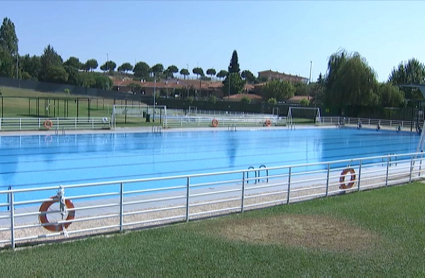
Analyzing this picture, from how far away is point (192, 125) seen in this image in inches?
1459

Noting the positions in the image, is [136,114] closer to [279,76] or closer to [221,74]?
[279,76]

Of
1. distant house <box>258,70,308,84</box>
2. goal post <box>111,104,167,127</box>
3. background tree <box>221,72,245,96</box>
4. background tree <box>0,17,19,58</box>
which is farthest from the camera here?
distant house <box>258,70,308,84</box>

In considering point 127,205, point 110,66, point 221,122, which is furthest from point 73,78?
point 110,66

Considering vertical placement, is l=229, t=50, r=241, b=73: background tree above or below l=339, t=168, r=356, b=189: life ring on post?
above

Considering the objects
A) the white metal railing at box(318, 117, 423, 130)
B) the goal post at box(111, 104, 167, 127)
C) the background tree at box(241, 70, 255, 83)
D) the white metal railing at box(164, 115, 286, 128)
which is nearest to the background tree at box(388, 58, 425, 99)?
the white metal railing at box(318, 117, 423, 130)

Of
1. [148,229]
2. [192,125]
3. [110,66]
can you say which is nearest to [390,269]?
[148,229]

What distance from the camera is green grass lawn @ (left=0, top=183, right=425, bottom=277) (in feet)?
19.0

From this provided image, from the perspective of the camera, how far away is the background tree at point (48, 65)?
83.4 meters

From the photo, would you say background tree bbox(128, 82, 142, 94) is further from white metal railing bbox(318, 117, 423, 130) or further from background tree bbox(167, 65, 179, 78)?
white metal railing bbox(318, 117, 423, 130)

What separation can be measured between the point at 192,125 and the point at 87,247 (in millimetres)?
30582

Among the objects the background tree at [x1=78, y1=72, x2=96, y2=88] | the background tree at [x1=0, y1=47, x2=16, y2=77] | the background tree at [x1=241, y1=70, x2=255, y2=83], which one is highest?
the background tree at [x1=241, y1=70, x2=255, y2=83]

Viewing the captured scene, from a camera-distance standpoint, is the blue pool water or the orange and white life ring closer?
the blue pool water

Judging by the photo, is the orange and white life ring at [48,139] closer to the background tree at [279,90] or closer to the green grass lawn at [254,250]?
the green grass lawn at [254,250]

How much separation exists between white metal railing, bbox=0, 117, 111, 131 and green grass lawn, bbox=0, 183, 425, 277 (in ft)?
74.9
